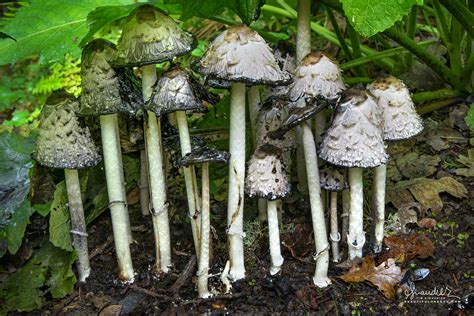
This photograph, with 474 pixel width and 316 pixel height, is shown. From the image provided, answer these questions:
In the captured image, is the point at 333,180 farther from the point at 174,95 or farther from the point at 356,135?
the point at 174,95

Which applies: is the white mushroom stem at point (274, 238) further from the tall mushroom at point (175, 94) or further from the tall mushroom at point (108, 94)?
the tall mushroom at point (108, 94)

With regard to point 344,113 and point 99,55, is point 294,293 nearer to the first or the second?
point 344,113

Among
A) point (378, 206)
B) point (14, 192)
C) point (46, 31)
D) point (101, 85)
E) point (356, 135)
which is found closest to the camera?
point (356, 135)

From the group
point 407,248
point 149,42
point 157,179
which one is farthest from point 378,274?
point 149,42

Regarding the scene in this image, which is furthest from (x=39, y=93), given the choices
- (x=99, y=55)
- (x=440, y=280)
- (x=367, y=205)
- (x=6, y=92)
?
(x=440, y=280)

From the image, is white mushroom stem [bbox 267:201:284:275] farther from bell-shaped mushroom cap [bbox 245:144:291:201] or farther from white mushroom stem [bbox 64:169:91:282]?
white mushroom stem [bbox 64:169:91:282]

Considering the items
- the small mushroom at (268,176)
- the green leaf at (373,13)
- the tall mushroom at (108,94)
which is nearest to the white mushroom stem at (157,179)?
the tall mushroom at (108,94)
